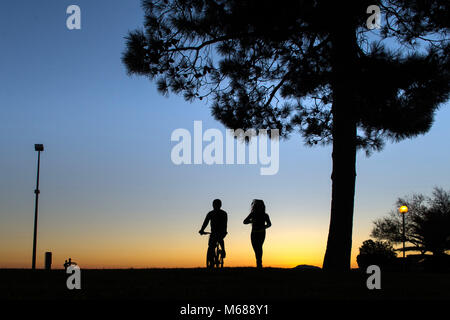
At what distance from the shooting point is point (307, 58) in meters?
13.0

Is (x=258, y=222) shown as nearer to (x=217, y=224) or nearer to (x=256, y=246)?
(x=256, y=246)

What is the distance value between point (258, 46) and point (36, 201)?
14559 millimetres

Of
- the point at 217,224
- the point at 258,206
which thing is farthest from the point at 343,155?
the point at 217,224

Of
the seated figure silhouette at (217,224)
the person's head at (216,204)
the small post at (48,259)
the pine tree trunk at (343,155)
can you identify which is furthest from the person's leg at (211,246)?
the small post at (48,259)

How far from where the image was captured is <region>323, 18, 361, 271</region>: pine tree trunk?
11.9 metres

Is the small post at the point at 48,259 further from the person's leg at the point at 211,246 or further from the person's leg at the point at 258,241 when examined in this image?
the person's leg at the point at 258,241

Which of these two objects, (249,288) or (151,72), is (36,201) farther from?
(249,288)

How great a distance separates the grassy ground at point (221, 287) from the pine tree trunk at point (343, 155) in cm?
158

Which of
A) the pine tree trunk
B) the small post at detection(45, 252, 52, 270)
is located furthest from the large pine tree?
the small post at detection(45, 252, 52, 270)

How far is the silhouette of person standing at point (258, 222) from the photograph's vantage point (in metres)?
11.9

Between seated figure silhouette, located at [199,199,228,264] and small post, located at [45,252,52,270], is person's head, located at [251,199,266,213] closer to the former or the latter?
seated figure silhouette, located at [199,199,228,264]

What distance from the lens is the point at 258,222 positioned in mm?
11867

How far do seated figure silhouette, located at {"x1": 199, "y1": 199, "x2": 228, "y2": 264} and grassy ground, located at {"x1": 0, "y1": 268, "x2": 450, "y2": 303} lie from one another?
1.74 m
